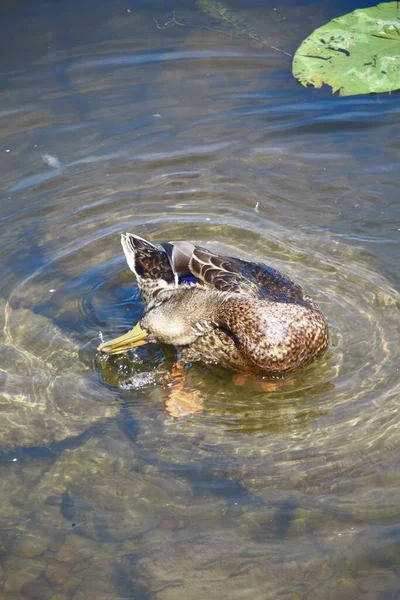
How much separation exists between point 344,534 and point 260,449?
78 centimetres

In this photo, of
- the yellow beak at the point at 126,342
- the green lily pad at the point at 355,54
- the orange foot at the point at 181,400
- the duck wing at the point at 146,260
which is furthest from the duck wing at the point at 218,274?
the green lily pad at the point at 355,54

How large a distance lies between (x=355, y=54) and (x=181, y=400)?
4213 millimetres

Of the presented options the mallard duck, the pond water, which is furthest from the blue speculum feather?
the pond water

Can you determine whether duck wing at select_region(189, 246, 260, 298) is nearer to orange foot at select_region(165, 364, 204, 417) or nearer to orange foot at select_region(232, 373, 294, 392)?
orange foot at select_region(232, 373, 294, 392)

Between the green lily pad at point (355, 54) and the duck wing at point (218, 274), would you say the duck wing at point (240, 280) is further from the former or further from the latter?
the green lily pad at point (355, 54)

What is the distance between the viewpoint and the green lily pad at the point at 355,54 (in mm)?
7402

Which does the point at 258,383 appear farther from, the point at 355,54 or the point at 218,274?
the point at 355,54

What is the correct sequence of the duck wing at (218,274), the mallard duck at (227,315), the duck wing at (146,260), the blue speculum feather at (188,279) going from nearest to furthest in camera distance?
the mallard duck at (227,315) → the duck wing at (218,274) → the blue speculum feather at (188,279) → the duck wing at (146,260)

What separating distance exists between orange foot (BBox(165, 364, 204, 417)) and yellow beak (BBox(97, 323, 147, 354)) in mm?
315

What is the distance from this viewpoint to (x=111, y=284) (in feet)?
19.5

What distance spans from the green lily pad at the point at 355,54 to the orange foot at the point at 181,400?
359 centimetres

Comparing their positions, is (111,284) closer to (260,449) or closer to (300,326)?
(300,326)

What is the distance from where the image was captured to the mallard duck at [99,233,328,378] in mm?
4949

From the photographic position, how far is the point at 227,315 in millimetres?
5074
